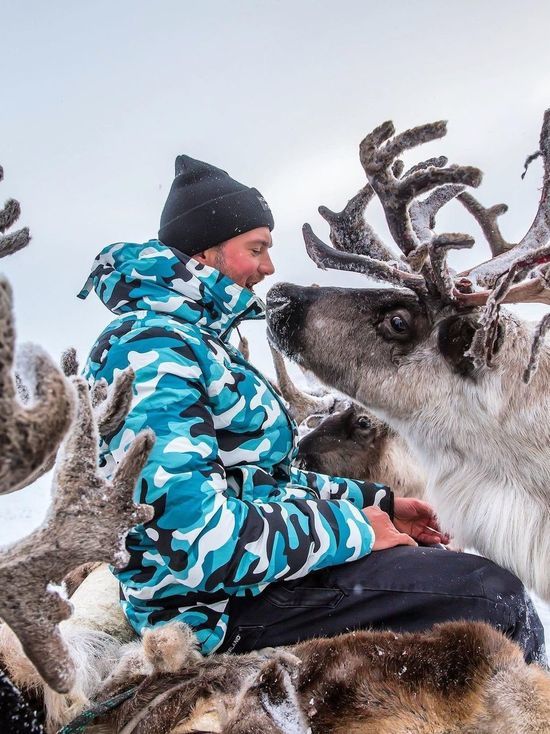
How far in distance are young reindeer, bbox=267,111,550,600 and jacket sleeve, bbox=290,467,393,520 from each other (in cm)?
23

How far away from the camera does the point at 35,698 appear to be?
168cm

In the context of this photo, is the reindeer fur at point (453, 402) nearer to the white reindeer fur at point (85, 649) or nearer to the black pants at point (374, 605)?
the black pants at point (374, 605)

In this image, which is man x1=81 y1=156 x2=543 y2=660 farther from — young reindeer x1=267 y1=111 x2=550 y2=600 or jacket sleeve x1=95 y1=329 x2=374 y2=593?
young reindeer x1=267 y1=111 x2=550 y2=600

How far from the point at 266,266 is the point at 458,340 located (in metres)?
0.93

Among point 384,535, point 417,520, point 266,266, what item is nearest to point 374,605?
point 384,535

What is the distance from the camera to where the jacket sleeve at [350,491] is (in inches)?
118

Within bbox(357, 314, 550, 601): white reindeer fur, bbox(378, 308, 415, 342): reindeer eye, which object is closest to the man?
bbox(357, 314, 550, 601): white reindeer fur

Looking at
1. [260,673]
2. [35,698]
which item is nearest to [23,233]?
[35,698]

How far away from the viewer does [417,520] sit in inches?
126

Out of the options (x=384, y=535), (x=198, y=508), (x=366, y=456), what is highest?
(x=198, y=508)

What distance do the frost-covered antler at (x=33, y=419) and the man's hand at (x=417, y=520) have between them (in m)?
2.29

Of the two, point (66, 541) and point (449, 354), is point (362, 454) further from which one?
point (66, 541)

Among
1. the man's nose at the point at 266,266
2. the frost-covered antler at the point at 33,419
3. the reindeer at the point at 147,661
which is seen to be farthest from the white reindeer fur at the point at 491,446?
the frost-covered antler at the point at 33,419

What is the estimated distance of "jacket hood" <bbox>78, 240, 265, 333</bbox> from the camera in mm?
2410
